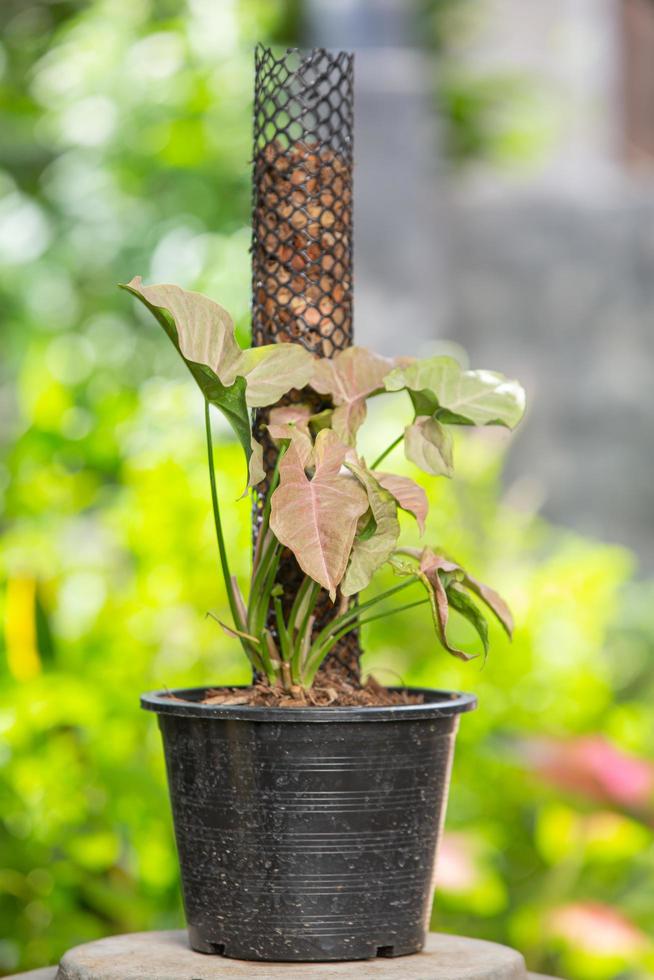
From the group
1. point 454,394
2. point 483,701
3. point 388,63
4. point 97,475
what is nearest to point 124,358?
point 97,475

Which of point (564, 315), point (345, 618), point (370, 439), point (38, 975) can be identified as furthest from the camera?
point (564, 315)

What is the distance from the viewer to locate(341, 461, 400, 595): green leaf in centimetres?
124

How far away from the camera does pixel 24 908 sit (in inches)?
95.1

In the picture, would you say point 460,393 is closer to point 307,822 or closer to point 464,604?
point 464,604

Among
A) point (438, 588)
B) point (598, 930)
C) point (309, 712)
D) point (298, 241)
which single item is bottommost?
point (598, 930)

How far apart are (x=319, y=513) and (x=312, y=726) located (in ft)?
0.67

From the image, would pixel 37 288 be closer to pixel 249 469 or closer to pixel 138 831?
pixel 138 831

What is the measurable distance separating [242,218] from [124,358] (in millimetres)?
706

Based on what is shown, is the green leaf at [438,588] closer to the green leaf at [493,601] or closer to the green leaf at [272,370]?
the green leaf at [493,601]

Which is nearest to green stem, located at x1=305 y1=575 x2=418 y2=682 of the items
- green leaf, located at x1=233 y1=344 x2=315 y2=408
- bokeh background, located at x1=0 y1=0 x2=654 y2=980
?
green leaf, located at x1=233 y1=344 x2=315 y2=408

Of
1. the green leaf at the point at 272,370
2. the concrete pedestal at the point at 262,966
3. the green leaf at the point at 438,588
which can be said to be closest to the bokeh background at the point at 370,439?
the concrete pedestal at the point at 262,966

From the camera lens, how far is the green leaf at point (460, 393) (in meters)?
1.31

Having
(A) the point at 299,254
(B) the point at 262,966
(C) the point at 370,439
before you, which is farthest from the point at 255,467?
(C) the point at 370,439

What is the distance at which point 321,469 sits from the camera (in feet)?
4.09
